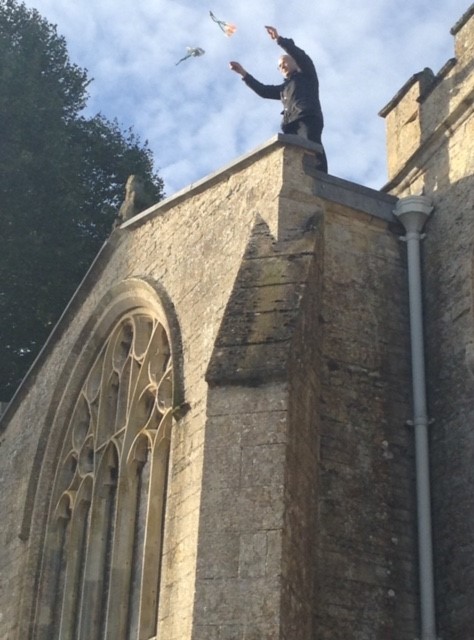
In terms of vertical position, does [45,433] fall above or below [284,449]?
above

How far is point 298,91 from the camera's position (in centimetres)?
932

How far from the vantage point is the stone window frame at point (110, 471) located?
28.5 feet

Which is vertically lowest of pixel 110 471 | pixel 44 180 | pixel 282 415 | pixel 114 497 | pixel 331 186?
pixel 282 415

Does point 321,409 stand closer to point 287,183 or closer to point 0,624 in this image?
point 287,183

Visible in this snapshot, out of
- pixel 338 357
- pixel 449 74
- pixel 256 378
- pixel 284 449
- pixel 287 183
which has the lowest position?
pixel 284 449

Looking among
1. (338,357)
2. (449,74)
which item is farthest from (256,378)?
(449,74)

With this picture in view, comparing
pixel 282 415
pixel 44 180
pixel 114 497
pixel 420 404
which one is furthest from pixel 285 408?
pixel 44 180

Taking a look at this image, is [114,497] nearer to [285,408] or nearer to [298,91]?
[285,408]

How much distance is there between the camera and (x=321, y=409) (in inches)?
298

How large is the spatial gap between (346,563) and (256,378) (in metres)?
1.25

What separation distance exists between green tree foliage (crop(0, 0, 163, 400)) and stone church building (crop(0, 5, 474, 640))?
6916mm

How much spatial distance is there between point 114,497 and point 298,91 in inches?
142

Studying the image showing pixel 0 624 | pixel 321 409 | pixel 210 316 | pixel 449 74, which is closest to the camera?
pixel 321 409

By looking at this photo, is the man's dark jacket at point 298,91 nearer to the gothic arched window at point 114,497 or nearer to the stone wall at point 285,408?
the stone wall at point 285,408
